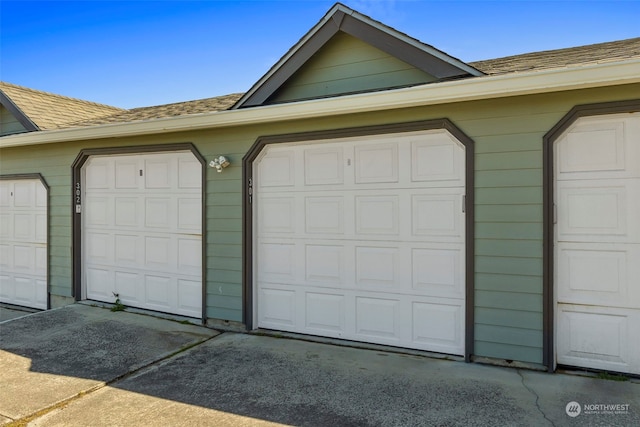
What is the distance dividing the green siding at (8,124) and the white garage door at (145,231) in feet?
6.87

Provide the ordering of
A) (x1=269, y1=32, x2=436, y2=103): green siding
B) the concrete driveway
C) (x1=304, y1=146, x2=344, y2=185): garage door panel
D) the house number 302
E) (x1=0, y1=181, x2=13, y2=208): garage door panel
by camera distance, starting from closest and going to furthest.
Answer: the concrete driveway → (x1=269, y1=32, x2=436, y2=103): green siding → (x1=304, y1=146, x2=344, y2=185): garage door panel → the house number 302 → (x1=0, y1=181, x2=13, y2=208): garage door panel

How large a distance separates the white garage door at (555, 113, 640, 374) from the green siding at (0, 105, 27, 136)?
8379mm

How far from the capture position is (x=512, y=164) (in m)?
3.92

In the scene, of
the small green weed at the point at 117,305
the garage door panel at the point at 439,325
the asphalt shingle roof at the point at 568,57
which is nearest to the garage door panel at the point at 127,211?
the small green weed at the point at 117,305

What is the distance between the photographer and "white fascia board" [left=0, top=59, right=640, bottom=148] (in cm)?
340

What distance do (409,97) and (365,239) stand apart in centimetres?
154

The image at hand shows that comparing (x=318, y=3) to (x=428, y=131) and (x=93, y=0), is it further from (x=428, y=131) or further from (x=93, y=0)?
(x=93, y=0)

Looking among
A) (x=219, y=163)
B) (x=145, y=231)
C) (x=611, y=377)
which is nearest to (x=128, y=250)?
(x=145, y=231)

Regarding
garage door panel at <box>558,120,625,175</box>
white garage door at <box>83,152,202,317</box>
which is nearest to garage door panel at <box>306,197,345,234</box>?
white garage door at <box>83,152,202,317</box>

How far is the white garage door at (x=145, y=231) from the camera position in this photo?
580cm

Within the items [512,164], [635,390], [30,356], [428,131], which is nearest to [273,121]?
[428,131]

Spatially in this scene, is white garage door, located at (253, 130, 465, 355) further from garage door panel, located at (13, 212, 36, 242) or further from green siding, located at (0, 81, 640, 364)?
garage door panel, located at (13, 212, 36, 242)

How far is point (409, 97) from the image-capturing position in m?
4.10

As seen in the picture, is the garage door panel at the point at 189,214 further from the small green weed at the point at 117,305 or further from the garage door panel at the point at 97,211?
the small green weed at the point at 117,305
